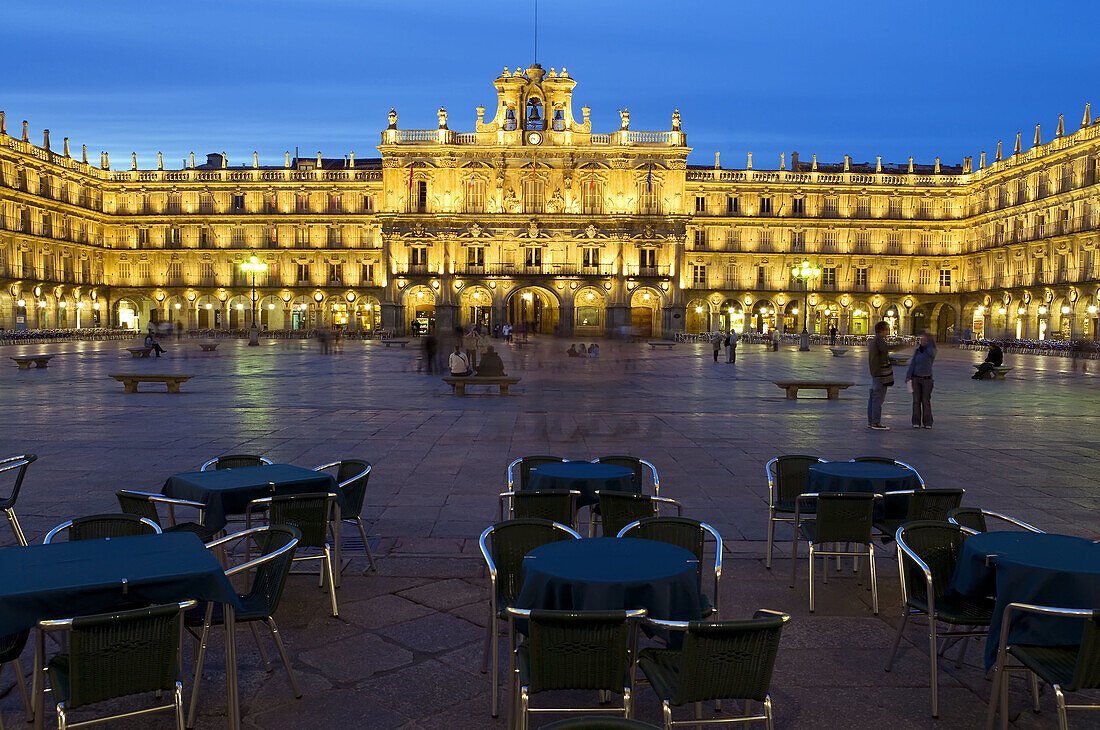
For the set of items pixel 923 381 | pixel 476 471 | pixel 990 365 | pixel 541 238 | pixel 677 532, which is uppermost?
pixel 541 238

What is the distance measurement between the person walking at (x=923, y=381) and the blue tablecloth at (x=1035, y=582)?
383 inches

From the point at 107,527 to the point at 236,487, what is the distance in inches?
39.1

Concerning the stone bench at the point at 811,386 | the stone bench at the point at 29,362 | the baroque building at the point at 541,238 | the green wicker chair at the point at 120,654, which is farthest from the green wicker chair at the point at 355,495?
the baroque building at the point at 541,238

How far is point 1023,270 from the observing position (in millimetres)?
56844

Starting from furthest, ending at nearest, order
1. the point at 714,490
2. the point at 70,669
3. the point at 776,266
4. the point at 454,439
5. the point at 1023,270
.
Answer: the point at 776,266
the point at 1023,270
the point at 454,439
the point at 714,490
the point at 70,669

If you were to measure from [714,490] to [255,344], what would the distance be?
138 ft

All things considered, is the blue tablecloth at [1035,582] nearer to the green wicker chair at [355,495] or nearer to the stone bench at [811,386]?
the green wicker chair at [355,495]

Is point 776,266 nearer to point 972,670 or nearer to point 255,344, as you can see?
point 255,344

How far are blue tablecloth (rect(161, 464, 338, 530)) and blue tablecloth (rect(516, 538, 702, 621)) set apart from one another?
2080 mm

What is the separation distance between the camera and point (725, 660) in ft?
11.3

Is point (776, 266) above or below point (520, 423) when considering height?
above

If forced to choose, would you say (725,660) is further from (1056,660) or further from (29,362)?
(29,362)

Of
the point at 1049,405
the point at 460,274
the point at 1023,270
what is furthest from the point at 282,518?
the point at 1023,270

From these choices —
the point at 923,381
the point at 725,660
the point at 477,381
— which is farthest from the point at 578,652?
the point at 477,381
